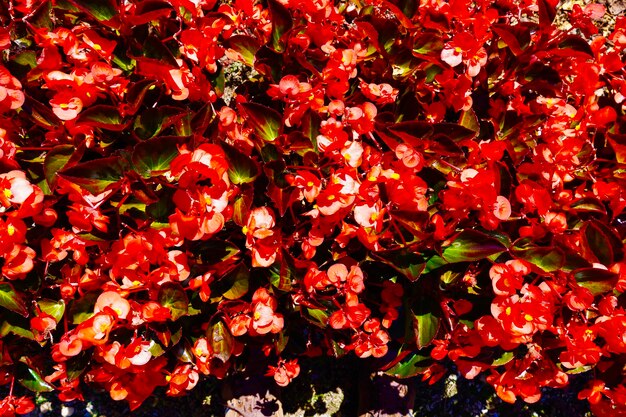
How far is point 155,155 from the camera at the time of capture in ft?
4.37

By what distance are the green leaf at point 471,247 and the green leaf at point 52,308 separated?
105 centimetres

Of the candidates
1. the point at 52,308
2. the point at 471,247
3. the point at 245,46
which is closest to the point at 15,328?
the point at 52,308

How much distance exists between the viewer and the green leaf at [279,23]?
1485 mm

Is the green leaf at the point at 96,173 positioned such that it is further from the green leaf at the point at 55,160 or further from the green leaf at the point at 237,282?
the green leaf at the point at 237,282

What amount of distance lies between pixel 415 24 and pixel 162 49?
0.72m

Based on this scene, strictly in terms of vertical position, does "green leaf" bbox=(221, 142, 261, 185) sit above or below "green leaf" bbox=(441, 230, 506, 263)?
above

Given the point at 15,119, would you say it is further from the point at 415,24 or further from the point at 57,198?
the point at 415,24

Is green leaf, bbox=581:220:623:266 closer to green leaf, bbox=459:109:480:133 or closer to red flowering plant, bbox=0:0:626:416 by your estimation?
red flowering plant, bbox=0:0:626:416

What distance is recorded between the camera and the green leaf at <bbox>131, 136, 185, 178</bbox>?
1.30 metres

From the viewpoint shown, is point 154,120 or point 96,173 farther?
point 154,120

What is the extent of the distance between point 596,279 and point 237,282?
0.95m

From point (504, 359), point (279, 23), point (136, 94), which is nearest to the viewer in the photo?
point (136, 94)

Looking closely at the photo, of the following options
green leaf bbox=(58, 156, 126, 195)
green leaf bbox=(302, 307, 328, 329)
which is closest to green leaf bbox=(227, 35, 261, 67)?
green leaf bbox=(58, 156, 126, 195)

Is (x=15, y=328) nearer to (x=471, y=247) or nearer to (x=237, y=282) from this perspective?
(x=237, y=282)
